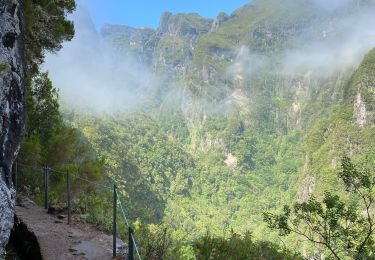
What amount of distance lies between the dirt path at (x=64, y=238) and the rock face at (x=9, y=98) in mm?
1377

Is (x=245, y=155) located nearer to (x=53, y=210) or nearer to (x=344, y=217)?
(x=344, y=217)

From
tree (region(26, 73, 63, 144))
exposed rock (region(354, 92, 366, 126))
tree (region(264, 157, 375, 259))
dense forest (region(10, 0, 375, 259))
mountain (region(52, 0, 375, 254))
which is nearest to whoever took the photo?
tree (region(264, 157, 375, 259))

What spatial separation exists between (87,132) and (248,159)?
84489mm

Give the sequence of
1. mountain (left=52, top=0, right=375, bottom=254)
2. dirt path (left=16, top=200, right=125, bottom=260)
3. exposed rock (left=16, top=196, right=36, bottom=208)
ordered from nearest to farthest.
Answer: dirt path (left=16, top=200, right=125, bottom=260), exposed rock (left=16, top=196, right=36, bottom=208), mountain (left=52, top=0, right=375, bottom=254)

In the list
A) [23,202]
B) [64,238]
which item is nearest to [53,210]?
[23,202]

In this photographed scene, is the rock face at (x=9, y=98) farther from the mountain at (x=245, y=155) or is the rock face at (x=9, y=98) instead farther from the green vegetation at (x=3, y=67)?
the mountain at (x=245, y=155)

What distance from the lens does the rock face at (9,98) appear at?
205 inches

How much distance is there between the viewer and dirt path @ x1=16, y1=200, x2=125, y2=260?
6.36 metres

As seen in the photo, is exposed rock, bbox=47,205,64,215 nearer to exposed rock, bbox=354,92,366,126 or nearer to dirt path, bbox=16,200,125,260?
dirt path, bbox=16,200,125,260

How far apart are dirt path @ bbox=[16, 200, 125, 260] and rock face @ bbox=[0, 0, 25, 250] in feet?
4.52

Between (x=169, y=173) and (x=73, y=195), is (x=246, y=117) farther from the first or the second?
(x=73, y=195)

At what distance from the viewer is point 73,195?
11.9m

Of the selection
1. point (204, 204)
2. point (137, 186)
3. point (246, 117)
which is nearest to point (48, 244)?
point (137, 186)

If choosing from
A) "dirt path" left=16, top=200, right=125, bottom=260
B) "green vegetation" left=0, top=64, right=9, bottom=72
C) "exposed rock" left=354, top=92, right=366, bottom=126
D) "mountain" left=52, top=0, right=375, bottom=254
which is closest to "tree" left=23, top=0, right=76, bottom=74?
"green vegetation" left=0, top=64, right=9, bottom=72
